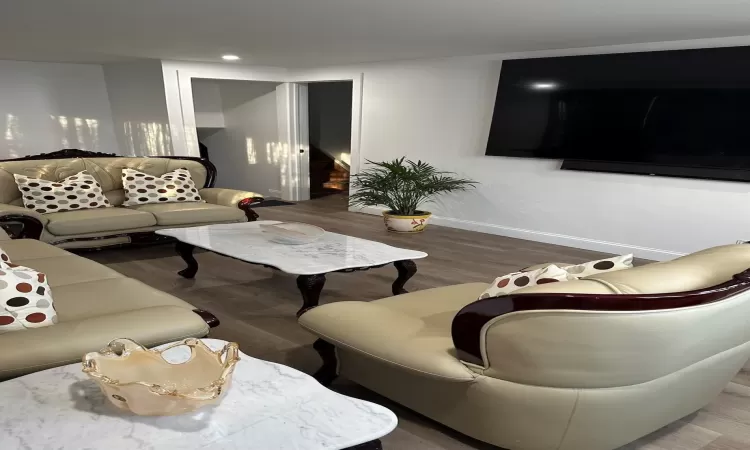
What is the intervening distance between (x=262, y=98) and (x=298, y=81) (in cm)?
79

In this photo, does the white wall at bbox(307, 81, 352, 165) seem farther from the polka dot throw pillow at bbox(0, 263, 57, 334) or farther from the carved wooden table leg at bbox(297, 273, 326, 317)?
the polka dot throw pillow at bbox(0, 263, 57, 334)

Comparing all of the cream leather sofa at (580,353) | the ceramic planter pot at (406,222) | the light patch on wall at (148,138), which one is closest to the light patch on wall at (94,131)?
the light patch on wall at (148,138)

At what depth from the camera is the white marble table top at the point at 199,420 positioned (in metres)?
1.24

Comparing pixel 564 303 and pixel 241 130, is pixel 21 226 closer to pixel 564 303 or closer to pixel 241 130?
pixel 564 303

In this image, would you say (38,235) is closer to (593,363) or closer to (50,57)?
(593,363)

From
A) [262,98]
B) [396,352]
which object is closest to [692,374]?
[396,352]

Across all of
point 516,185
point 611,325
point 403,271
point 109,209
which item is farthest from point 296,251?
point 516,185

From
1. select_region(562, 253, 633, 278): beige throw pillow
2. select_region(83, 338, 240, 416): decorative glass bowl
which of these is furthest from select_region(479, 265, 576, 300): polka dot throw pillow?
select_region(83, 338, 240, 416): decorative glass bowl

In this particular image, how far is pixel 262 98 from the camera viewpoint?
27.3 feet

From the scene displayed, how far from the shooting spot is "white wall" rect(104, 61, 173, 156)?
23.6 feet

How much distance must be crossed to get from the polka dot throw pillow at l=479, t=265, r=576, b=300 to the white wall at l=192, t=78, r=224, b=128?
25.0 ft

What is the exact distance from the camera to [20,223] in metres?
3.82

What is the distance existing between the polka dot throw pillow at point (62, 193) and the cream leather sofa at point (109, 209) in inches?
3.8

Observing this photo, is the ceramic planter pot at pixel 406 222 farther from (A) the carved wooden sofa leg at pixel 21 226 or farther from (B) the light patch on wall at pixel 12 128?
(B) the light patch on wall at pixel 12 128
